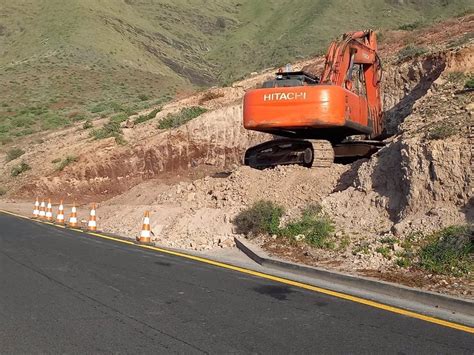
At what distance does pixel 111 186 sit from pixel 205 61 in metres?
65.6

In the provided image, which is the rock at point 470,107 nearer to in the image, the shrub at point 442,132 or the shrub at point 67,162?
the shrub at point 442,132

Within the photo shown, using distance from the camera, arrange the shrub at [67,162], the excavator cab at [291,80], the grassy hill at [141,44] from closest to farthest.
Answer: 1. the excavator cab at [291,80]
2. the shrub at [67,162]
3. the grassy hill at [141,44]

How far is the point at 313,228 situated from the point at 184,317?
5.09 meters

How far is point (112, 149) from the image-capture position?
2919 centimetres

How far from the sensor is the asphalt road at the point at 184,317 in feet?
16.1

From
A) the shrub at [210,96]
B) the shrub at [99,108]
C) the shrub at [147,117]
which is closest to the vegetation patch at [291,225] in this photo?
the shrub at [210,96]

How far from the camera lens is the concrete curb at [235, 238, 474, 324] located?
601 centimetres

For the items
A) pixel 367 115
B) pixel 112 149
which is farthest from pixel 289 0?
pixel 367 115

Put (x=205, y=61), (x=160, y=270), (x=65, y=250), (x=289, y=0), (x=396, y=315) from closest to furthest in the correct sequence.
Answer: (x=396, y=315) → (x=160, y=270) → (x=65, y=250) → (x=205, y=61) → (x=289, y=0)

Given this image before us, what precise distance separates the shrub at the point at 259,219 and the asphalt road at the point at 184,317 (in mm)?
2671

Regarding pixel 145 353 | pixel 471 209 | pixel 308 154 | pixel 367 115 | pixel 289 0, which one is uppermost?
pixel 289 0

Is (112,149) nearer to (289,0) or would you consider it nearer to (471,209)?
(471,209)

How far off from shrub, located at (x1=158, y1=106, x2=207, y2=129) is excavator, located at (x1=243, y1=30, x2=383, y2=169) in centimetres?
1235

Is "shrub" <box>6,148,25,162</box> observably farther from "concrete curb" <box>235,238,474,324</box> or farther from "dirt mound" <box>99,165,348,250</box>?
"concrete curb" <box>235,238,474,324</box>
